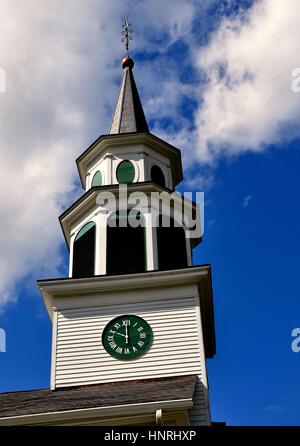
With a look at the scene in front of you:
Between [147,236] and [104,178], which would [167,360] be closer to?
[147,236]

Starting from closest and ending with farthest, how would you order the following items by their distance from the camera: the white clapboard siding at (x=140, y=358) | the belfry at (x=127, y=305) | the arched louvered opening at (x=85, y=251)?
the belfry at (x=127, y=305) → the white clapboard siding at (x=140, y=358) → the arched louvered opening at (x=85, y=251)

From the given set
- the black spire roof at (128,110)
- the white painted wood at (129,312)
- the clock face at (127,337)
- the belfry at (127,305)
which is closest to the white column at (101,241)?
the belfry at (127,305)

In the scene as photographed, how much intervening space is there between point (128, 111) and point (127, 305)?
9.34 meters

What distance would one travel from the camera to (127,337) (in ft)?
68.9

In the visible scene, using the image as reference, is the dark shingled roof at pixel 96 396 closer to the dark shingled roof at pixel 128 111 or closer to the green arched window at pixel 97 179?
the green arched window at pixel 97 179

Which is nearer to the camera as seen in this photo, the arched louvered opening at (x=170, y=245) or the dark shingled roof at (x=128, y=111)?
the arched louvered opening at (x=170, y=245)

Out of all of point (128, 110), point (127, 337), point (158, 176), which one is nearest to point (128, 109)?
point (128, 110)

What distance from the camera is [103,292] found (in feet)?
72.3

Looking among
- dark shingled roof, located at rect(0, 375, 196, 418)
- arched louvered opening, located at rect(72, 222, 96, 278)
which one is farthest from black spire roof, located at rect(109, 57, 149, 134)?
dark shingled roof, located at rect(0, 375, 196, 418)

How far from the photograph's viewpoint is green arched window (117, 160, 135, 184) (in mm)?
25234

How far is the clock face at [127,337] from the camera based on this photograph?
2072cm

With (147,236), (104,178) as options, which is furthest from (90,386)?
(104,178)

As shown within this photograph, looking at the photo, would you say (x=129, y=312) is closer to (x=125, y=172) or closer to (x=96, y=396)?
(x=96, y=396)

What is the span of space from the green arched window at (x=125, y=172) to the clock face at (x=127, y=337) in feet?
18.6
